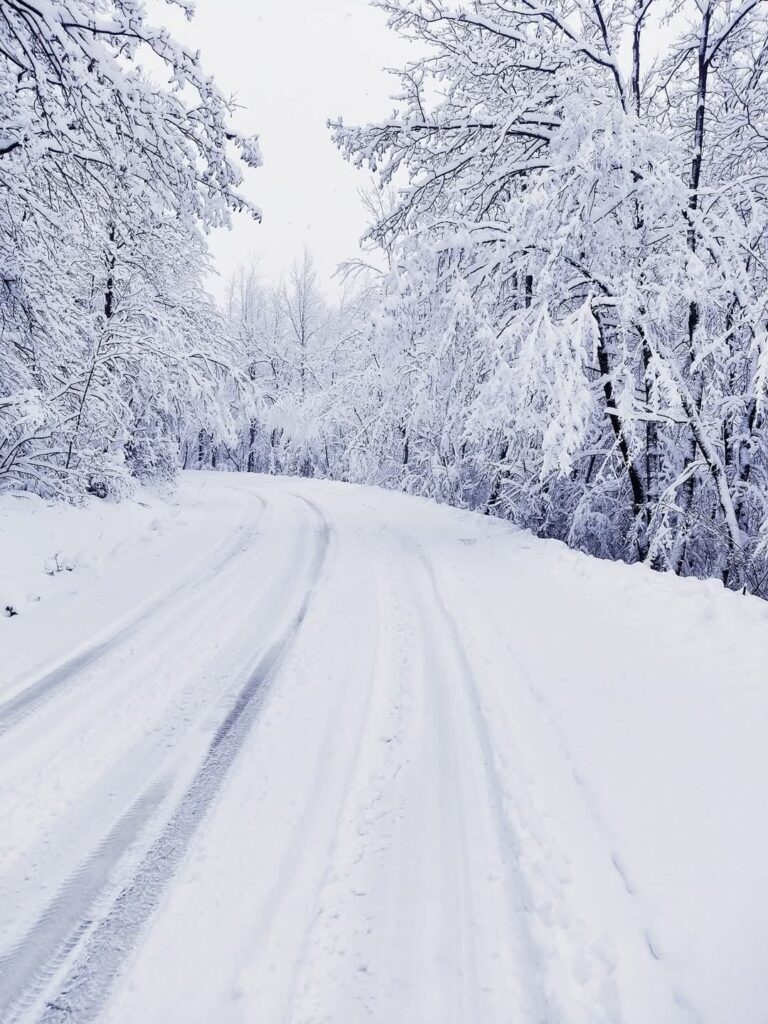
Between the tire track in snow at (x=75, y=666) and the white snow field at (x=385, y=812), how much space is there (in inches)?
1.4

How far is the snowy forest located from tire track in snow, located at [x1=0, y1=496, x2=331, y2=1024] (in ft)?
17.5

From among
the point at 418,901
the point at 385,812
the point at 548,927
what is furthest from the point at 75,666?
the point at 548,927

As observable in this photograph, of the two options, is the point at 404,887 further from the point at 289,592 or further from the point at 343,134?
the point at 343,134

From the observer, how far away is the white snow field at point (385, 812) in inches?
70.9

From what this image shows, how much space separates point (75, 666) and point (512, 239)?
7395mm

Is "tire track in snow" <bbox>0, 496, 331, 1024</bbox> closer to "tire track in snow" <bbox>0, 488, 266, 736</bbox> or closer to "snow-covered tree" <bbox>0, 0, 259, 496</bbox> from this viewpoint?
"tire track in snow" <bbox>0, 488, 266, 736</bbox>

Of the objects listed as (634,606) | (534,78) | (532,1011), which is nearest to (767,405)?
(634,606)

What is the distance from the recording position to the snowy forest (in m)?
5.70

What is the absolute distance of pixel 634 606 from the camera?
17.6 ft

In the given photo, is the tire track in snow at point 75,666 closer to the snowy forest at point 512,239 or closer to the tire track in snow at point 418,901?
the tire track in snow at point 418,901

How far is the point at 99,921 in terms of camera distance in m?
2.00

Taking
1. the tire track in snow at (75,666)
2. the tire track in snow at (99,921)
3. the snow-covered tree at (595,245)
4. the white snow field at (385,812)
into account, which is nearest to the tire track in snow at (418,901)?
the white snow field at (385,812)

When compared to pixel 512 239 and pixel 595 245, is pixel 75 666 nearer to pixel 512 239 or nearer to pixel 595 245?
pixel 512 239

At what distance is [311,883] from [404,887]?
39 cm
